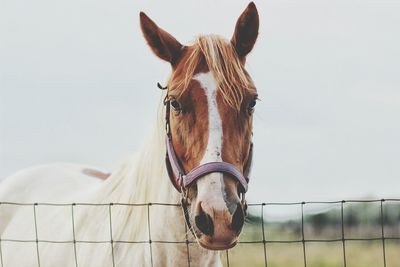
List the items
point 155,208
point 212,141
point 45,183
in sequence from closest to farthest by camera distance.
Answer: point 212,141 → point 155,208 → point 45,183

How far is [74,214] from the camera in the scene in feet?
14.6

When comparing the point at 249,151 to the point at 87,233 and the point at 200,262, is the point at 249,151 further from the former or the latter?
the point at 87,233

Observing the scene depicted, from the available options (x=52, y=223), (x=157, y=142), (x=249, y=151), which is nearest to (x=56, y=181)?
(x=52, y=223)

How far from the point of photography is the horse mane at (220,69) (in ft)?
11.4

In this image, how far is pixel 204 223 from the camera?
321cm

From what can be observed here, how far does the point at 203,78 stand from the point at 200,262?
889mm

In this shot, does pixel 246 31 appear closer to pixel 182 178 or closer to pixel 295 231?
pixel 182 178

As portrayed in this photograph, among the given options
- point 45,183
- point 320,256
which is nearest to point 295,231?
point 320,256

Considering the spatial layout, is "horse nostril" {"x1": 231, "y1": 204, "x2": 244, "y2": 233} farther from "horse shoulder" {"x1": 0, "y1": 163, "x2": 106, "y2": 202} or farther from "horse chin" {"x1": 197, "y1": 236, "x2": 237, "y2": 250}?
"horse shoulder" {"x1": 0, "y1": 163, "x2": 106, "y2": 202}

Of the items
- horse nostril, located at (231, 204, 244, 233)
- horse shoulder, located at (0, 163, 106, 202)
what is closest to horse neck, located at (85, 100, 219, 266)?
horse nostril, located at (231, 204, 244, 233)

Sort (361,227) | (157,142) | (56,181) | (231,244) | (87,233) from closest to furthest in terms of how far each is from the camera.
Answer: (231,244), (157,142), (87,233), (56,181), (361,227)

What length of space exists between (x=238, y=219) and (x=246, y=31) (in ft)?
3.66

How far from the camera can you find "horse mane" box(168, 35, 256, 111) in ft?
11.4

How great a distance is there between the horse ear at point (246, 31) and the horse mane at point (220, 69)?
0.11 metres
